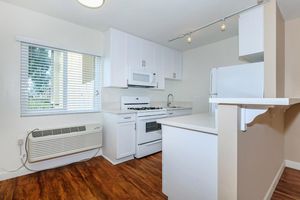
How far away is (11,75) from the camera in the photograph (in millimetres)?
2221

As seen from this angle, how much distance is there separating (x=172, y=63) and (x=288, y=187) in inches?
128

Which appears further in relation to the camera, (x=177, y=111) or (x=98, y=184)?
(x=177, y=111)

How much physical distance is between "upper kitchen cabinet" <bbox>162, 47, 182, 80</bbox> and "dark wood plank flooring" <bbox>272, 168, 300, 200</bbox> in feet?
9.55

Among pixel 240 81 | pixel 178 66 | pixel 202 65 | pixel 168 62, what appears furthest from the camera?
pixel 178 66

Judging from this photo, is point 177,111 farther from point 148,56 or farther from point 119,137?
point 119,137

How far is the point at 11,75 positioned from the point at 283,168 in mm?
4438

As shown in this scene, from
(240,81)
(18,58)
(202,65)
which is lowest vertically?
(240,81)

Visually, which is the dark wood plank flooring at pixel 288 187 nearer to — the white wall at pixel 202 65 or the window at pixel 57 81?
the white wall at pixel 202 65

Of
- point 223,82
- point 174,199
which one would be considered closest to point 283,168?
point 223,82

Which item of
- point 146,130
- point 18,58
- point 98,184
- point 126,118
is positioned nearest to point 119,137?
point 126,118

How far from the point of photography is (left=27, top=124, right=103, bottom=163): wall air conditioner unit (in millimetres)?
2266

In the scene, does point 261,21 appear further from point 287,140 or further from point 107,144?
point 107,144

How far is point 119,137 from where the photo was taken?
2711 millimetres

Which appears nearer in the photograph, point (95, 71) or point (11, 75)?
point (11, 75)
